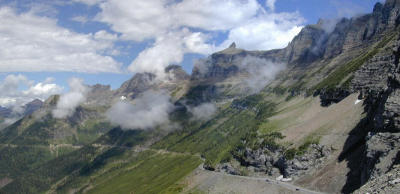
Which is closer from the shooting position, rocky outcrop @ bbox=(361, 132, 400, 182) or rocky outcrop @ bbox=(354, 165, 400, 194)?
rocky outcrop @ bbox=(354, 165, 400, 194)

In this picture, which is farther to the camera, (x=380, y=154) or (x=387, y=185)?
(x=380, y=154)

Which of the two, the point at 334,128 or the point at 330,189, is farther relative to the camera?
the point at 334,128

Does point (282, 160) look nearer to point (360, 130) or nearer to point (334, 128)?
point (334, 128)

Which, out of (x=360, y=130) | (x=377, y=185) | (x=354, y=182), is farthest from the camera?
(x=360, y=130)

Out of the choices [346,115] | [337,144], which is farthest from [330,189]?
[346,115]

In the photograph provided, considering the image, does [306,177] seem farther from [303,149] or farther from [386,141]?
[386,141]

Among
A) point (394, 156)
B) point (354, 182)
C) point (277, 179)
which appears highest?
point (394, 156)

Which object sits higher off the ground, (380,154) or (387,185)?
(387,185)

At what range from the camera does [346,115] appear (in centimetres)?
18438

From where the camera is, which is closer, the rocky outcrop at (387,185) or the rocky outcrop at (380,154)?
the rocky outcrop at (387,185)

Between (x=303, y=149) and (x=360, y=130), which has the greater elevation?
(x=360, y=130)

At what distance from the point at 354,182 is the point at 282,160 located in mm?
70352

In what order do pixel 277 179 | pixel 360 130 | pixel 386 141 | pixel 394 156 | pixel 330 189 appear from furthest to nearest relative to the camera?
pixel 277 179
pixel 360 130
pixel 330 189
pixel 386 141
pixel 394 156

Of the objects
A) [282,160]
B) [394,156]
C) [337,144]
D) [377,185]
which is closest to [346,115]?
[337,144]
